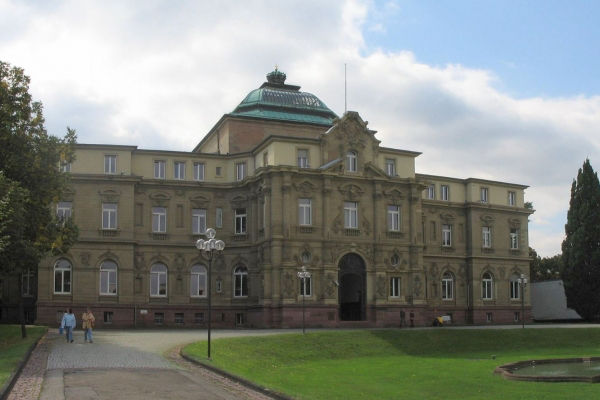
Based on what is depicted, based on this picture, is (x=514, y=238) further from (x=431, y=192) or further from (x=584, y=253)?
(x=431, y=192)

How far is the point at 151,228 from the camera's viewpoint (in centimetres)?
6162

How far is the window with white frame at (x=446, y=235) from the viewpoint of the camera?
2832 inches

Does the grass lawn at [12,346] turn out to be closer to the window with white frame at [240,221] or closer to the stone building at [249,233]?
the stone building at [249,233]

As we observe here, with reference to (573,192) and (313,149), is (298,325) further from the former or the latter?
(573,192)

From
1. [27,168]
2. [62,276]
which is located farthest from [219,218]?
[27,168]

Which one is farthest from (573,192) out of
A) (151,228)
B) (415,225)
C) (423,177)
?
(151,228)

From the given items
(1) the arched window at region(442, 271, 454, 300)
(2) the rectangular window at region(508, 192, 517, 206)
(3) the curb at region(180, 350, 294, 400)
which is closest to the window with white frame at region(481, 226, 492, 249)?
(2) the rectangular window at region(508, 192, 517, 206)

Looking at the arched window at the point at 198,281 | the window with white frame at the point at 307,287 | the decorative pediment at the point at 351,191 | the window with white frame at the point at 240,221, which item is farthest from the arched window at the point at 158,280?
the decorative pediment at the point at 351,191

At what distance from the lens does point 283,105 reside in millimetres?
70562

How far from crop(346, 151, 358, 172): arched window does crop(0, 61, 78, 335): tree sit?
25300 millimetres

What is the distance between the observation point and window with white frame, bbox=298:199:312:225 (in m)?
59.0

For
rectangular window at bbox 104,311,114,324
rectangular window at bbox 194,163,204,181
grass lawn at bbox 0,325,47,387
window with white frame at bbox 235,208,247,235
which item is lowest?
rectangular window at bbox 104,311,114,324

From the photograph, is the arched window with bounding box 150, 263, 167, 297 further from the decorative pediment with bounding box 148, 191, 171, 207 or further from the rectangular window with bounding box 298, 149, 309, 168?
the rectangular window with bounding box 298, 149, 309, 168

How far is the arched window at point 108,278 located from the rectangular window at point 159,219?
458 centimetres
